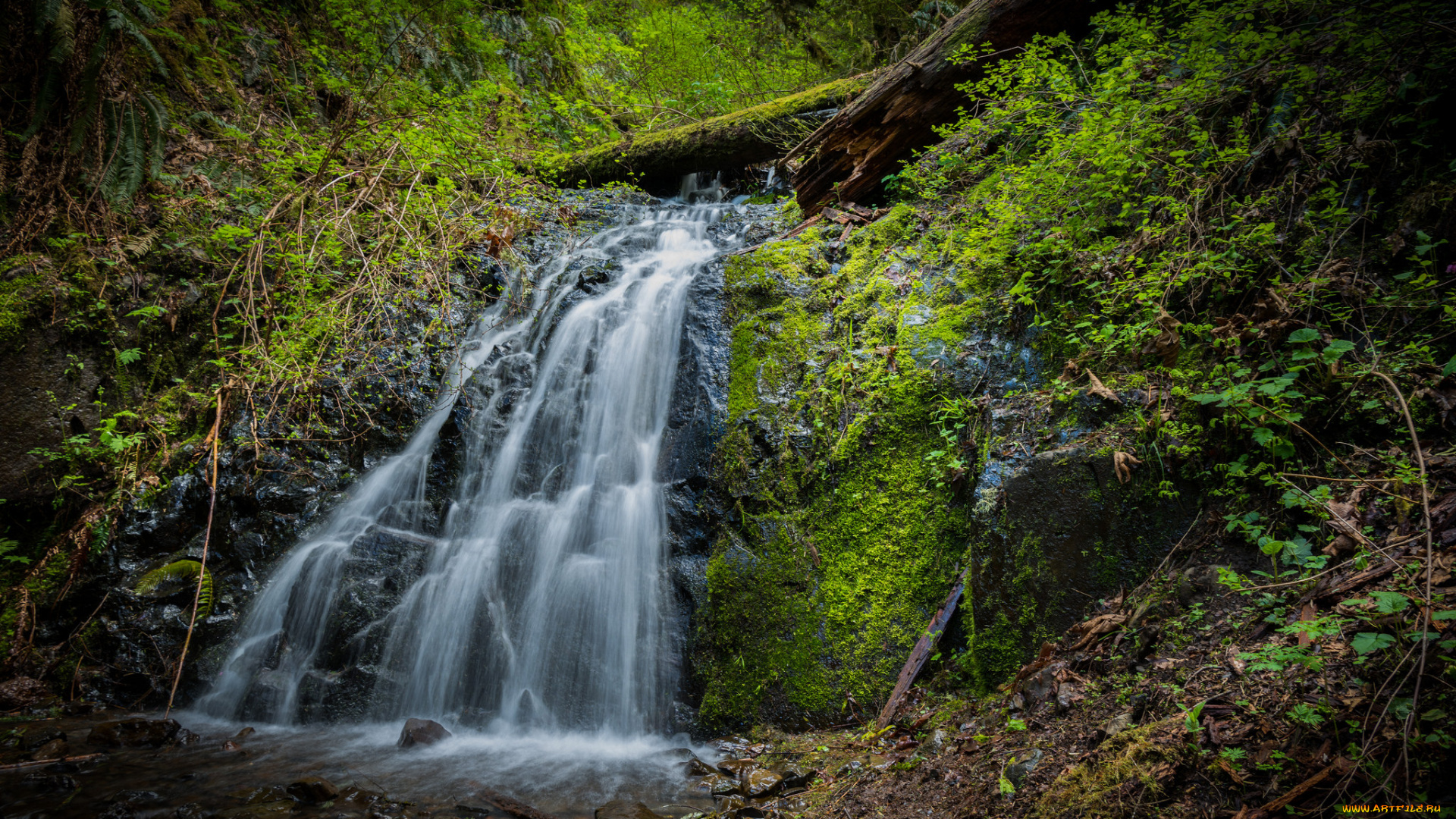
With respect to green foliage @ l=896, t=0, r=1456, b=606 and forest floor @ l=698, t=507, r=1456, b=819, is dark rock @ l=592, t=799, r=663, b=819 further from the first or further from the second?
green foliage @ l=896, t=0, r=1456, b=606

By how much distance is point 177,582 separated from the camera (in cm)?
502

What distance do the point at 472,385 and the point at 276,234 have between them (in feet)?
8.98

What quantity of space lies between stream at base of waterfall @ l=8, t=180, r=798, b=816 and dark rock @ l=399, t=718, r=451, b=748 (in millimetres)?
48

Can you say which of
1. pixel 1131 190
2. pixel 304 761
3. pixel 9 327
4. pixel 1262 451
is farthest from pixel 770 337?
pixel 9 327

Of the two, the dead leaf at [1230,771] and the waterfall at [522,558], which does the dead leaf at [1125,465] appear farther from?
the waterfall at [522,558]

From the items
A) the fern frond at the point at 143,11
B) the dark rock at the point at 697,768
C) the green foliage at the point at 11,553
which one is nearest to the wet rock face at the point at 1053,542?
the dark rock at the point at 697,768

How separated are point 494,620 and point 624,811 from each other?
6.87 feet

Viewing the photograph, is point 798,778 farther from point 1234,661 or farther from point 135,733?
point 135,733

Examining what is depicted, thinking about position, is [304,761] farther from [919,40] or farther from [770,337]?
[919,40]

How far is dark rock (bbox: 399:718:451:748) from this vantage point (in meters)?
3.97

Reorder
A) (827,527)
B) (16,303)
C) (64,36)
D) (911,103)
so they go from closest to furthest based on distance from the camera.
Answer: (827,527) < (16,303) < (64,36) < (911,103)

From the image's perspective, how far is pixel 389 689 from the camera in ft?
14.8

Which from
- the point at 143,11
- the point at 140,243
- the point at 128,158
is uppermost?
the point at 143,11

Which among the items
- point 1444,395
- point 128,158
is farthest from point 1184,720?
point 128,158
